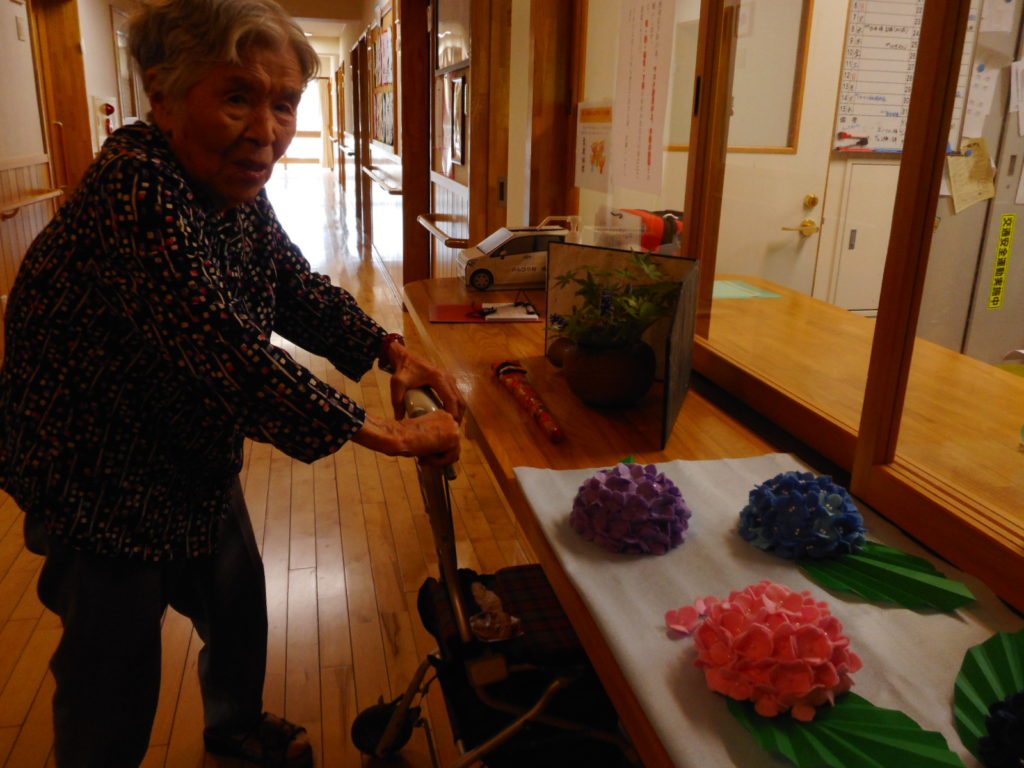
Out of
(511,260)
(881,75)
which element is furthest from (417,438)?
(511,260)

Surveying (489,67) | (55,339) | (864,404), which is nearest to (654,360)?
(864,404)

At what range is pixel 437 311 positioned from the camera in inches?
89.4

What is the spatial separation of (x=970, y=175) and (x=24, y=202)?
539cm

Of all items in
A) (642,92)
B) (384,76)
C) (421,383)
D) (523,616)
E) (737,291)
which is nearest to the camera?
(523,616)

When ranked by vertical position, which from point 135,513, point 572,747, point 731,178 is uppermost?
point 731,178

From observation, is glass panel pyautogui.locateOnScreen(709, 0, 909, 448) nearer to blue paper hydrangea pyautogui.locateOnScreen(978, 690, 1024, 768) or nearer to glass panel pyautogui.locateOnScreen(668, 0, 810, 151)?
glass panel pyautogui.locateOnScreen(668, 0, 810, 151)

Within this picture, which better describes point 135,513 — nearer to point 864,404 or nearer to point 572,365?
point 572,365

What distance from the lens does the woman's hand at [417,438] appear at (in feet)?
3.71

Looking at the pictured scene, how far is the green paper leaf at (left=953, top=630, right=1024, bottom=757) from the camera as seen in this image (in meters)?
0.73

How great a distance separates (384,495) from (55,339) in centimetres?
204

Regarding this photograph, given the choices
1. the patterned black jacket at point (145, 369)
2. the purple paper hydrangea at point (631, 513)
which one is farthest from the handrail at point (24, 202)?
the purple paper hydrangea at point (631, 513)

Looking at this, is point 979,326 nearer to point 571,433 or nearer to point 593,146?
point 571,433

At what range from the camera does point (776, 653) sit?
2.48 ft

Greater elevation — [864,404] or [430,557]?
[864,404]
